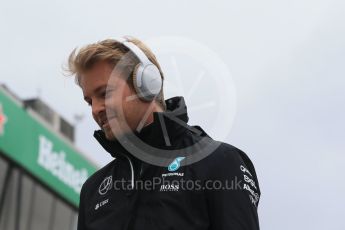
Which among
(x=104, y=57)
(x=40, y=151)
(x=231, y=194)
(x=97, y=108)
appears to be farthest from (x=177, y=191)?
(x=40, y=151)

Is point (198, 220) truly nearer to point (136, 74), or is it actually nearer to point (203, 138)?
point (203, 138)

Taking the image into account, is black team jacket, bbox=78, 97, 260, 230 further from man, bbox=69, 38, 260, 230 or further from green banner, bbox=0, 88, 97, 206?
green banner, bbox=0, 88, 97, 206

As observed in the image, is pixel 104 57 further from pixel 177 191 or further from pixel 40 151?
pixel 40 151

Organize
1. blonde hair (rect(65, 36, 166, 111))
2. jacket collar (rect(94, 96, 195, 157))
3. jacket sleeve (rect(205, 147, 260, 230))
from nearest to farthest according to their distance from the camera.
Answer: jacket sleeve (rect(205, 147, 260, 230)) → jacket collar (rect(94, 96, 195, 157)) → blonde hair (rect(65, 36, 166, 111))

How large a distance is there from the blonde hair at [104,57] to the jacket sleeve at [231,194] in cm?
46

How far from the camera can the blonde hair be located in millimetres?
3623

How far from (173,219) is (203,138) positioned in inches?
18.2

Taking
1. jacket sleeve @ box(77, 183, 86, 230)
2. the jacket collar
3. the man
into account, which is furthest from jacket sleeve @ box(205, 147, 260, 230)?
jacket sleeve @ box(77, 183, 86, 230)

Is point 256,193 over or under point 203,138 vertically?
under

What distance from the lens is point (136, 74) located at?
11.7ft

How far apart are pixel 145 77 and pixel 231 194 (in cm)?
66

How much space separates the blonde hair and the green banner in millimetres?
22127

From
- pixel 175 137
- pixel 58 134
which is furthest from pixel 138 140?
pixel 58 134

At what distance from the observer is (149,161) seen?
3.51m
